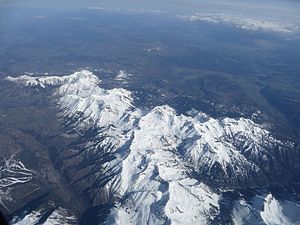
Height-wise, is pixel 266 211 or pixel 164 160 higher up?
pixel 266 211

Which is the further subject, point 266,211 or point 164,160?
point 164,160

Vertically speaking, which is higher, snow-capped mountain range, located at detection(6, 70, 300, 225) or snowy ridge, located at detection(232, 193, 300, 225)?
snowy ridge, located at detection(232, 193, 300, 225)

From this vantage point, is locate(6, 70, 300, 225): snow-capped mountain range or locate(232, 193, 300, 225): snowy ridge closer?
locate(232, 193, 300, 225): snowy ridge

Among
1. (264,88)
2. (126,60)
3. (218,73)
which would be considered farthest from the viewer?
(126,60)

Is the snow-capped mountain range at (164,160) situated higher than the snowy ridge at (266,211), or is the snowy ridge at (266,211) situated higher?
the snowy ridge at (266,211)

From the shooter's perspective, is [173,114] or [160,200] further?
[173,114]

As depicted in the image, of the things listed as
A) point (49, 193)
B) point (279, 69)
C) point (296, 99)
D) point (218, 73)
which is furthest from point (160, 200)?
point (279, 69)

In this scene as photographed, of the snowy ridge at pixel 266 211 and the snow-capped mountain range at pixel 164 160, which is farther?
the snow-capped mountain range at pixel 164 160

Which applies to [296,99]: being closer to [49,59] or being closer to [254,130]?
[254,130]
